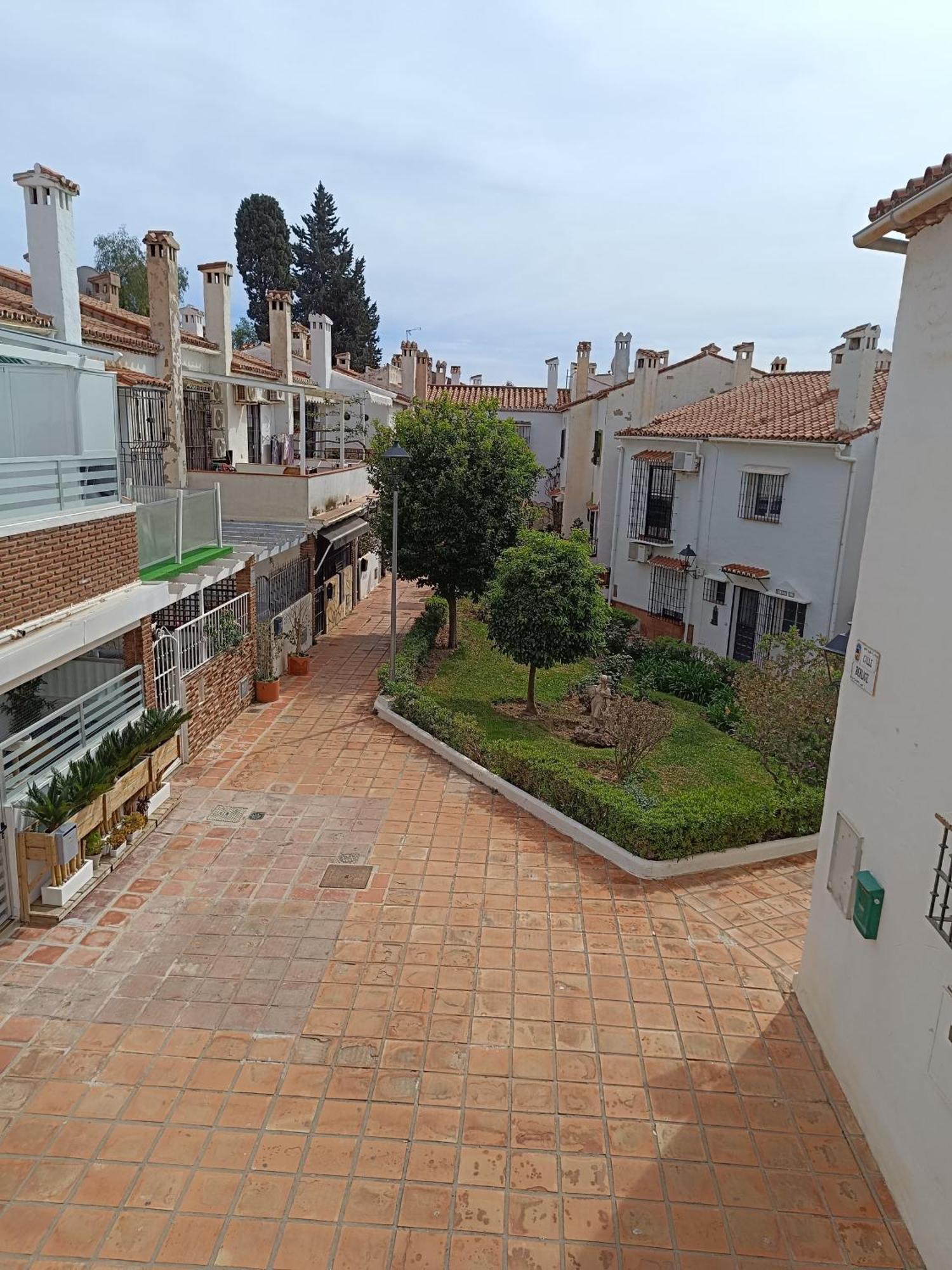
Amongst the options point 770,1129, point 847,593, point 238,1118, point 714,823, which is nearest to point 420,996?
point 238,1118

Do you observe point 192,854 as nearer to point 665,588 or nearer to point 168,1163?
point 168,1163

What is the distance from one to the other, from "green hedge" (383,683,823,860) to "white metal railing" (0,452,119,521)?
22.1 ft

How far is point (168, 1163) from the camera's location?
18.7ft

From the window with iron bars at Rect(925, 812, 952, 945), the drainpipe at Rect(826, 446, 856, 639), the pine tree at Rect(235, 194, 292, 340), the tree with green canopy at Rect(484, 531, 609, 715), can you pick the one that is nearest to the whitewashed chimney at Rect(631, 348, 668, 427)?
the drainpipe at Rect(826, 446, 856, 639)

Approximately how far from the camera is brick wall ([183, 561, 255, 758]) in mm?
13195

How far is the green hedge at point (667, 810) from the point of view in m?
10.1

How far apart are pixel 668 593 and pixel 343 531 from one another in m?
10.1

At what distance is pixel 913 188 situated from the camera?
5.66 meters

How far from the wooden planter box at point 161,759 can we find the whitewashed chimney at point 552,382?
4007cm

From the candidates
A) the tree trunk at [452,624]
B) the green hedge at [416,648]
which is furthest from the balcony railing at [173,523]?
the tree trunk at [452,624]

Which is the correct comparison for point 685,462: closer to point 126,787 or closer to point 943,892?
point 126,787

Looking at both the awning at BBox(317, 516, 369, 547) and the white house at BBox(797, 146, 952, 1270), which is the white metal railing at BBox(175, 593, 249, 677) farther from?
the white house at BBox(797, 146, 952, 1270)

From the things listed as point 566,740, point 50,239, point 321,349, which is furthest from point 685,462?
point 50,239

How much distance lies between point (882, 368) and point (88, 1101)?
947 inches
